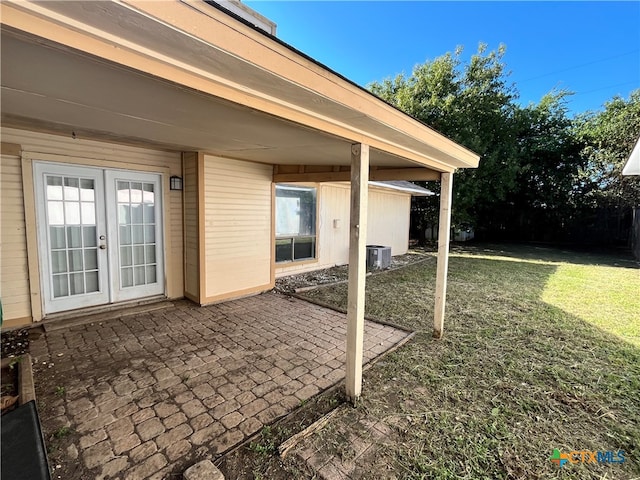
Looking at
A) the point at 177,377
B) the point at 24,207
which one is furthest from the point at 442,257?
the point at 24,207

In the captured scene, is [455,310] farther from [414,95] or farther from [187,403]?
[414,95]

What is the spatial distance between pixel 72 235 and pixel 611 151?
17174 mm

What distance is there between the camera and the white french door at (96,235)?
392 cm

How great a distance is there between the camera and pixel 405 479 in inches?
72.4

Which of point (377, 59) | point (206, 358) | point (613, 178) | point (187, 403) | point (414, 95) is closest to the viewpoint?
point (187, 403)

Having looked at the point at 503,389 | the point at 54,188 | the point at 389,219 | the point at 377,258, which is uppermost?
the point at 54,188

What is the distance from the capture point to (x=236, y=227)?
5.35 metres

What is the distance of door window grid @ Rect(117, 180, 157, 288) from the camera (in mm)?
4551

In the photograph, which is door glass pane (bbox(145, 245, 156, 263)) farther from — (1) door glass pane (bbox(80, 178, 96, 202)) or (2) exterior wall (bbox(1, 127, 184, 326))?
(2) exterior wall (bbox(1, 127, 184, 326))

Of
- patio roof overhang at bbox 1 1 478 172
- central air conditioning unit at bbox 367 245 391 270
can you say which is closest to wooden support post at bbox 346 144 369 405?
patio roof overhang at bbox 1 1 478 172

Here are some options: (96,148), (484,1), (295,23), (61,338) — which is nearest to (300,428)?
(61,338)

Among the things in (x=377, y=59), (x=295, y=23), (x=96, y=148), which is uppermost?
(x=377, y=59)

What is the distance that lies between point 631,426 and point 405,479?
2.02 metres

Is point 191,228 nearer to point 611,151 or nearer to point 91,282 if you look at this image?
point 91,282
